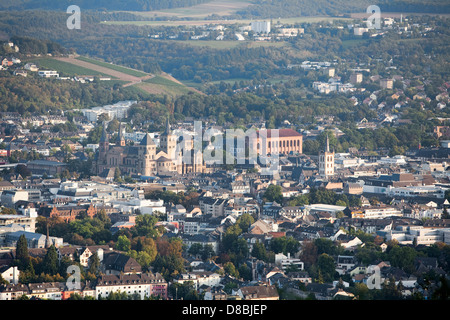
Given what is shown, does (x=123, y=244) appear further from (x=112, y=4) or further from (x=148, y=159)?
(x=112, y=4)

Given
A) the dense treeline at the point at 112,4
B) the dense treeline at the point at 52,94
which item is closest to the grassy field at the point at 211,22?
the dense treeline at the point at 112,4

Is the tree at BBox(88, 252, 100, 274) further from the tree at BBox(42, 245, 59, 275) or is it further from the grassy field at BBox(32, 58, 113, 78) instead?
the grassy field at BBox(32, 58, 113, 78)

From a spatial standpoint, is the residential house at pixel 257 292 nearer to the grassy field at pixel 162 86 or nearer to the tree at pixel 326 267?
the tree at pixel 326 267

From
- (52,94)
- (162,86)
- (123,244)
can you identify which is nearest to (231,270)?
(123,244)

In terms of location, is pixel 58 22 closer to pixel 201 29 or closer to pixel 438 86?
pixel 201 29

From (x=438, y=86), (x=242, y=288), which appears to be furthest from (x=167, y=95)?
(x=242, y=288)
